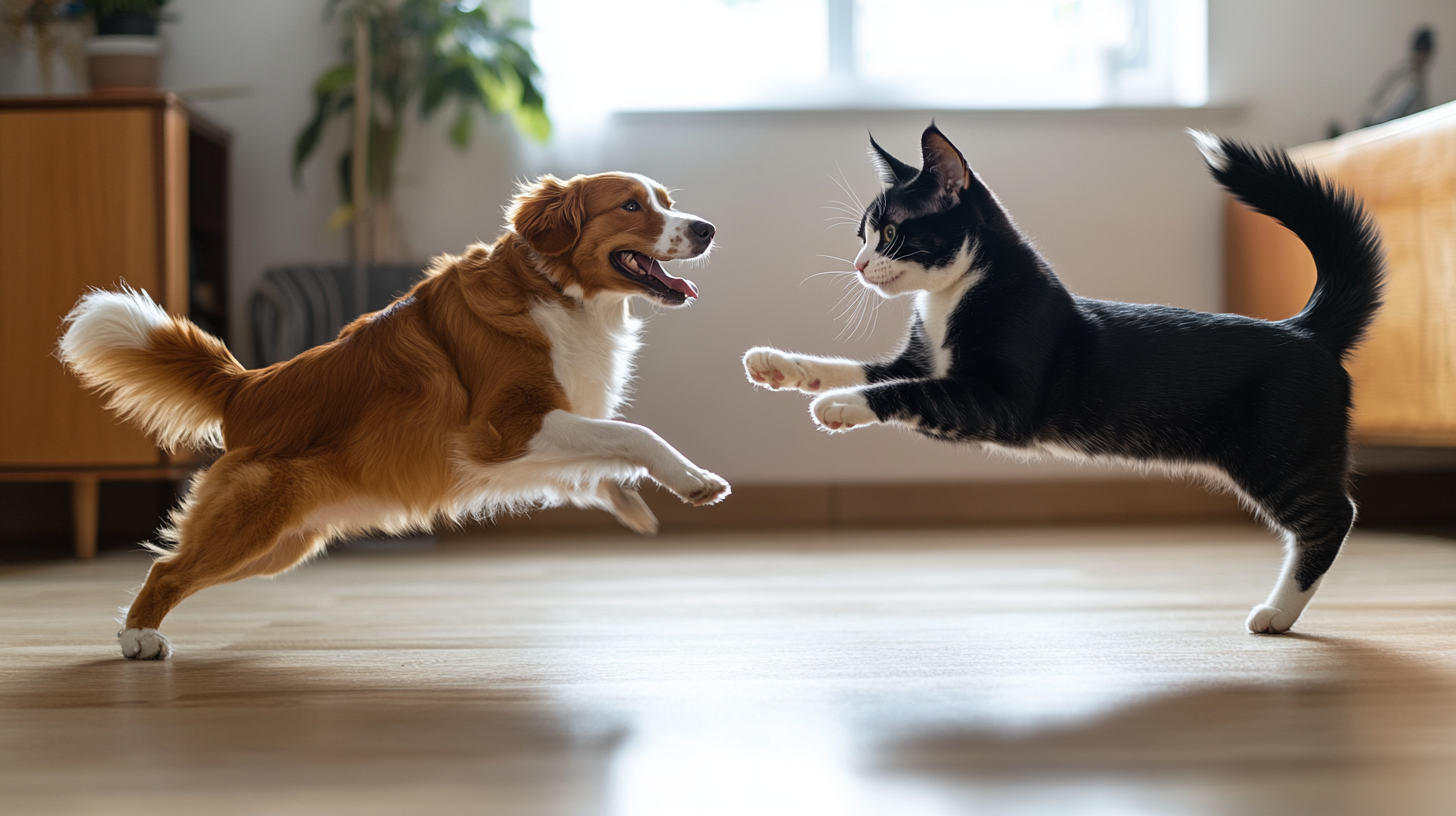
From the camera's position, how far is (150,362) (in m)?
1.57

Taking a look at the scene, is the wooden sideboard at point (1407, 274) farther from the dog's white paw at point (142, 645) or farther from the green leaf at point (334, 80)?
the green leaf at point (334, 80)

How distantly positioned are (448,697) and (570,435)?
1.38ft

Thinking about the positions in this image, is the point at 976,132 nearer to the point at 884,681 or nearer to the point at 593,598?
the point at 593,598

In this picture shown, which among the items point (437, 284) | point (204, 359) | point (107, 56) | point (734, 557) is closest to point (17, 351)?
point (107, 56)

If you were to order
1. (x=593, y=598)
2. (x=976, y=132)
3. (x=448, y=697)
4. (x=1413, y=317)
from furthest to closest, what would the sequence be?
1. (x=976, y=132)
2. (x=1413, y=317)
3. (x=593, y=598)
4. (x=448, y=697)

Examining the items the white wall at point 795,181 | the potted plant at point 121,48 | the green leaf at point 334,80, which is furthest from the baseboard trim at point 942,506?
the potted plant at point 121,48

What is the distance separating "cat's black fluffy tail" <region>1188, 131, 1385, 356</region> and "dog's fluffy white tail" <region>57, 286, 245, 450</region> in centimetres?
155

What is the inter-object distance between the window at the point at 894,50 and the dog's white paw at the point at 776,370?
6.78 feet

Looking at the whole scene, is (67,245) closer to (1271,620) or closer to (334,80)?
(334,80)

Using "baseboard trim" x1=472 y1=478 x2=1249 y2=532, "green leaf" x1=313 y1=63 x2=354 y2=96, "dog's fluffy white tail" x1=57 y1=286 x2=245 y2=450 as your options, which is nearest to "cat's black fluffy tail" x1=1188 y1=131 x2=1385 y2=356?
"dog's fluffy white tail" x1=57 y1=286 x2=245 y2=450

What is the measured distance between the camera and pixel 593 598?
205 centimetres

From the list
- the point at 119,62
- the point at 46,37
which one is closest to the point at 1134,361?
the point at 119,62

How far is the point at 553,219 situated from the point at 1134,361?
3.00 ft

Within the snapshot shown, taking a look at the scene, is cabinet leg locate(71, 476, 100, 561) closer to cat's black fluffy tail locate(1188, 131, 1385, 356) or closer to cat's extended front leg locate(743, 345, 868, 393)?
cat's extended front leg locate(743, 345, 868, 393)
